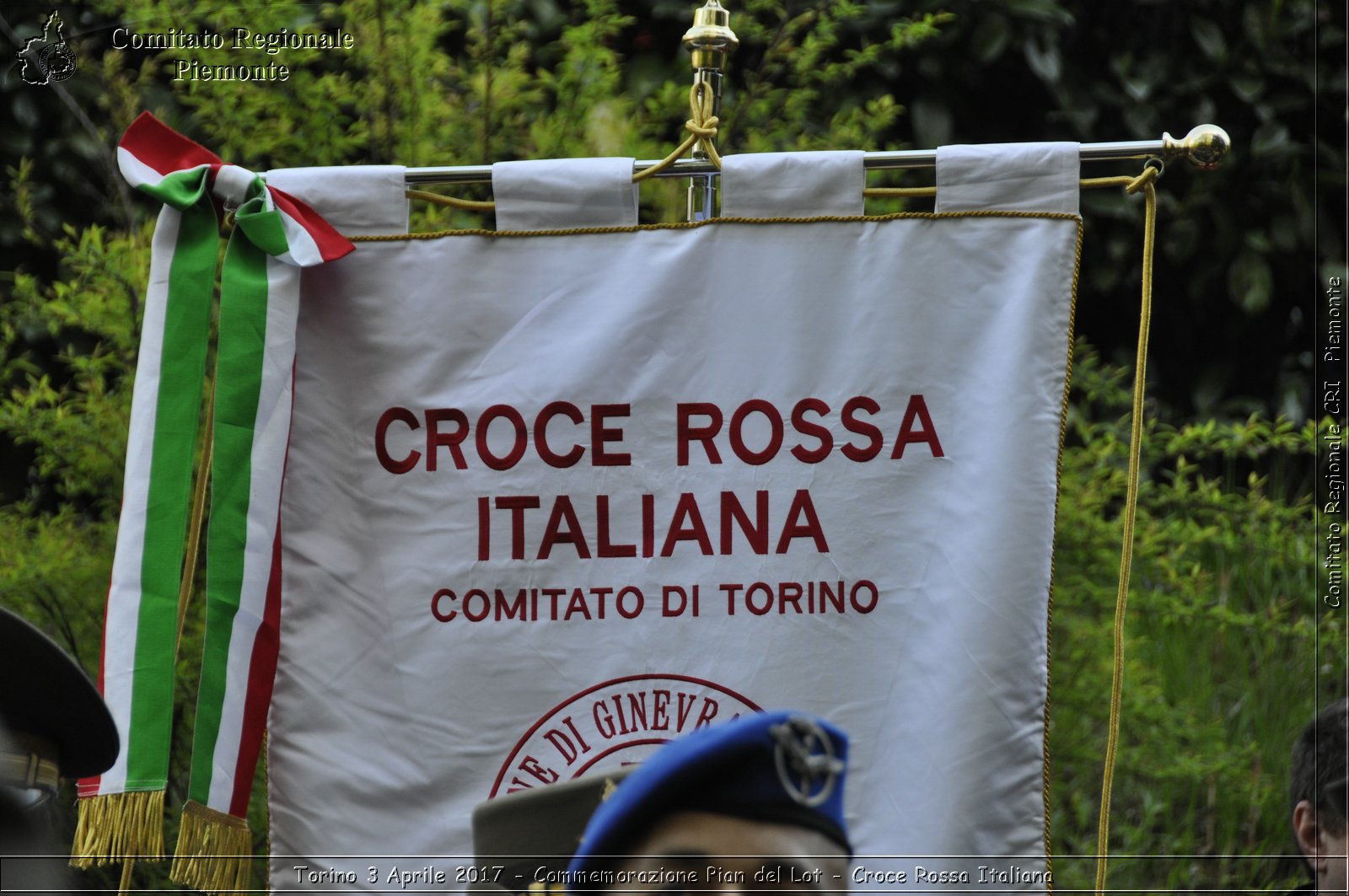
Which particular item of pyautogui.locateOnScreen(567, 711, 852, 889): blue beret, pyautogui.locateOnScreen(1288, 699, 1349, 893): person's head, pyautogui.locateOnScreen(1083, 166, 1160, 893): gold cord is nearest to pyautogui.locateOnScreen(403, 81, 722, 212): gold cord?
pyautogui.locateOnScreen(1083, 166, 1160, 893): gold cord

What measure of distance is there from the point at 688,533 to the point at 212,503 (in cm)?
61

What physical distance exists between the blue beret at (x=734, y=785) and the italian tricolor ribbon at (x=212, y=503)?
0.79 meters

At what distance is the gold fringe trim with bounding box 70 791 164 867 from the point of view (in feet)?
5.50

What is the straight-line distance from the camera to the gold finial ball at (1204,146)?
177 centimetres

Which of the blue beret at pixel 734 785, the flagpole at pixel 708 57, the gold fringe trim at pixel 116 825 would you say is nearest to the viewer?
the blue beret at pixel 734 785

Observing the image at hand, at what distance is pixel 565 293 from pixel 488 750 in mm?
610

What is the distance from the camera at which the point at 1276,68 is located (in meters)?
3.46

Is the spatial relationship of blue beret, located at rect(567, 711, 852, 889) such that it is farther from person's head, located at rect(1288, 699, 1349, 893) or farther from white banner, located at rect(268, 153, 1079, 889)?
person's head, located at rect(1288, 699, 1349, 893)

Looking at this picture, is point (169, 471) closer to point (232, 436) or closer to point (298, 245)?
point (232, 436)

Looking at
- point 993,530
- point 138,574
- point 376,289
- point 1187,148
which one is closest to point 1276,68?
point 1187,148

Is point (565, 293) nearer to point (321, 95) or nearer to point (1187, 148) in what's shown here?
point (1187, 148)

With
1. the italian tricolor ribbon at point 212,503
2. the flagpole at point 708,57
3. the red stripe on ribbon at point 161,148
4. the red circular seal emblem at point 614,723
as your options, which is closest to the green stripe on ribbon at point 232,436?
the italian tricolor ribbon at point 212,503

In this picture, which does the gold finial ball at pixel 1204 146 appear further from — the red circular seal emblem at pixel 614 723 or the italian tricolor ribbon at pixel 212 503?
the italian tricolor ribbon at pixel 212 503

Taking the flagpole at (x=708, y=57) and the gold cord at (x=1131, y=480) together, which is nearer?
the gold cord at (x=1131, y=480)
